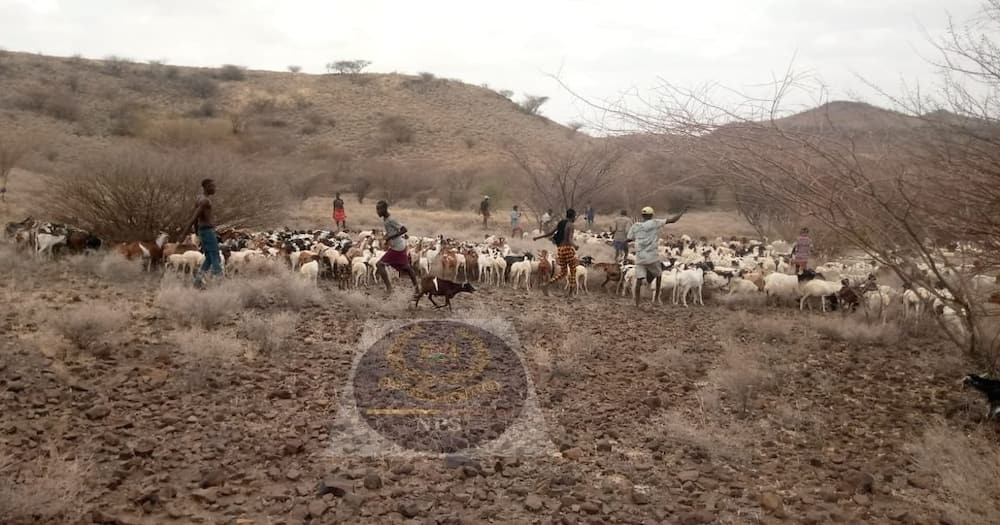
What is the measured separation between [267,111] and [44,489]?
51.4 m

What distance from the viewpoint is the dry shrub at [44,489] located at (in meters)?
3.89

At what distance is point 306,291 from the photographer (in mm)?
9852

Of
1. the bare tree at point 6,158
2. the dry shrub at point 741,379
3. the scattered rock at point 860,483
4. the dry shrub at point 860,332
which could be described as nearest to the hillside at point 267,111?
the bare tree at point 6,158

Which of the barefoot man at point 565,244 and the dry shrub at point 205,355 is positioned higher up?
the barefoot man at point 565,244

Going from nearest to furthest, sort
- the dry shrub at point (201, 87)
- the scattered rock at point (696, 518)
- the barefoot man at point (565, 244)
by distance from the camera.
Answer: the scattered rock at point (696, 518)
the barefoot man at point (565, 244)
the dry shrub at point (201, 87)

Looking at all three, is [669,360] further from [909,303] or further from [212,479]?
[909,303]

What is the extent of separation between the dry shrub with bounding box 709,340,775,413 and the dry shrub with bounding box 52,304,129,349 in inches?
244

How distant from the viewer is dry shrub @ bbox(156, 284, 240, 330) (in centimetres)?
790

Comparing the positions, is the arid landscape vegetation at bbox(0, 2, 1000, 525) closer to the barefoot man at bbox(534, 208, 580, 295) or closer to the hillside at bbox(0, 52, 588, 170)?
the barefoot man at bbox(534, 208, 580, 295)

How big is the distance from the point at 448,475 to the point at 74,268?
8.76 meters

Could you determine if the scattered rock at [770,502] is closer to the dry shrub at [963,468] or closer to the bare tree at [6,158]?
the dry shrub at [963,468]

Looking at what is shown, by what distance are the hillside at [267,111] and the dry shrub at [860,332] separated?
32.0 meters

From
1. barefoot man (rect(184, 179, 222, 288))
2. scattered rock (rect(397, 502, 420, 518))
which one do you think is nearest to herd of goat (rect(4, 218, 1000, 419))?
barefoot man (rect(184, 179, 222, 288))

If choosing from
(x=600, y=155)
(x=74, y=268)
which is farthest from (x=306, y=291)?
(x=600, y=155)
